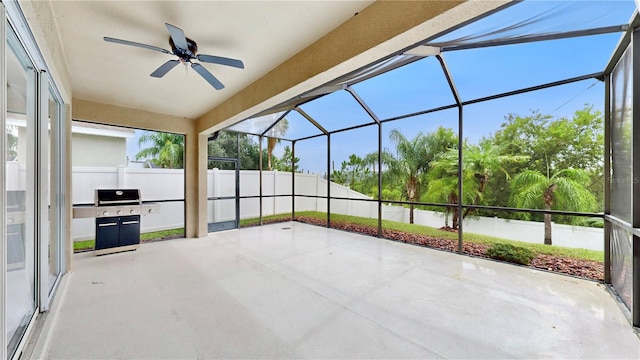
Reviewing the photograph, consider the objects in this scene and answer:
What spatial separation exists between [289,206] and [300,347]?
624 cm

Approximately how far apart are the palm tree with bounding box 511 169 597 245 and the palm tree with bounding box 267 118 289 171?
209 inches

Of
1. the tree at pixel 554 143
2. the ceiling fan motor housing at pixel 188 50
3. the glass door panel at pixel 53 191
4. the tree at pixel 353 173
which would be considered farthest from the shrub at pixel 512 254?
the glass door panel at pixel 53 191

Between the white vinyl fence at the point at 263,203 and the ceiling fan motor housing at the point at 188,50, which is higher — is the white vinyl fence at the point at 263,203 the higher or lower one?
the lower one

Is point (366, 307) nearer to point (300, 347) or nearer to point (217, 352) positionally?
point (300, 347)

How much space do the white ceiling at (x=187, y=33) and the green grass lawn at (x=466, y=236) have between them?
179 inches

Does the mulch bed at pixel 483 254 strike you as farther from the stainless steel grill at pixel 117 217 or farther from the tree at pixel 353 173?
the stainless steel grill at pixel 117 217

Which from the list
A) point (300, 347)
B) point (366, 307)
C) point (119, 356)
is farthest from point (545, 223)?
point (119, 356)

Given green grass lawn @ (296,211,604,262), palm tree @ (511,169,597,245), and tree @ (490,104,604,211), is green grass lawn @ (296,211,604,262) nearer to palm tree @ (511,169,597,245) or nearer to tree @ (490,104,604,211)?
palm tree @ (511,169,597,245)

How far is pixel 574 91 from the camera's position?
3674mm

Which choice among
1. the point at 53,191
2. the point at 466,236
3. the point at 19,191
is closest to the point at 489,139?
the point at 466,236

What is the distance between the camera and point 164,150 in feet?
21.1

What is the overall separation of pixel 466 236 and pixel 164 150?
7.60 m

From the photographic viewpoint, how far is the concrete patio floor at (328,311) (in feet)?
6.17

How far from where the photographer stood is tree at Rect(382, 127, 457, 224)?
19.0 ft
